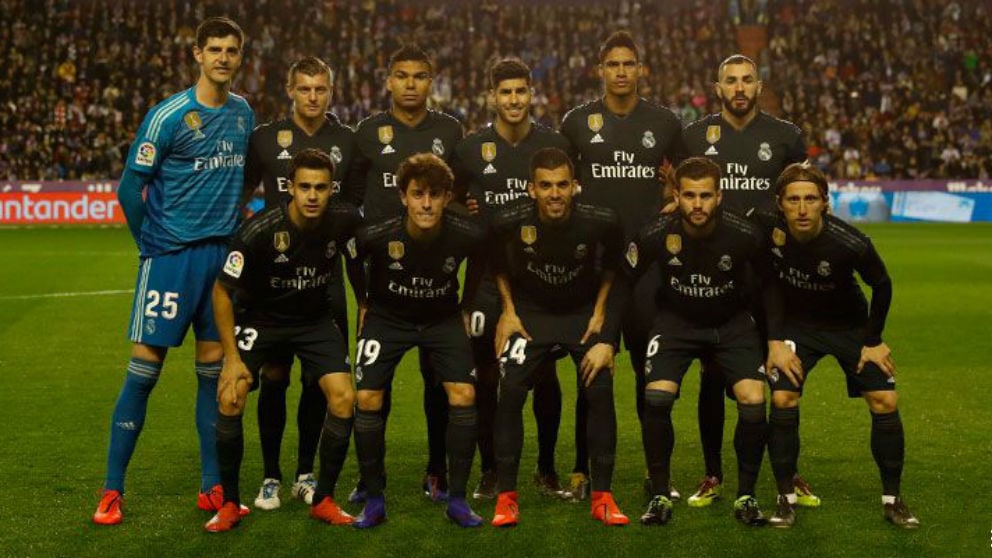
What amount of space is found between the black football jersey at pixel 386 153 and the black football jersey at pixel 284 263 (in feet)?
1.69

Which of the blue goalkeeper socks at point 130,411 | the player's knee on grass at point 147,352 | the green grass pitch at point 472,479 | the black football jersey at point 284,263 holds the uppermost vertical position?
the black football jersey at point 284,263

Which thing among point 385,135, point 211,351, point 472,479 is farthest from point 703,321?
point 211,351

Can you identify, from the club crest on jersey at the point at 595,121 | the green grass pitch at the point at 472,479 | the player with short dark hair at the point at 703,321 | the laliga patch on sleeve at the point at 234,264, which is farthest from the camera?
the club crest on jersey at the point at 595,121

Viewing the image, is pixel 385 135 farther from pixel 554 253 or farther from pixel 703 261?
pixel 703 261


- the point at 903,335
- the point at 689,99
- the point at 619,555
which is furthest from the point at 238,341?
the point at 689,99

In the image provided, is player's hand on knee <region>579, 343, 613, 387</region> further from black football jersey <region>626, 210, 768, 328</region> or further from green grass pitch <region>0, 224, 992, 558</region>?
green grass pitch <region>0, 224, 992, 558</region>

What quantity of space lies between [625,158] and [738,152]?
0.60 meters

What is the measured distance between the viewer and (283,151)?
6809 mm

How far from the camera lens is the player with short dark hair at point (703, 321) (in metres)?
6.35

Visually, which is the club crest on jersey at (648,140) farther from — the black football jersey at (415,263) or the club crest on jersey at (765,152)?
the black football jersey at (415,263)

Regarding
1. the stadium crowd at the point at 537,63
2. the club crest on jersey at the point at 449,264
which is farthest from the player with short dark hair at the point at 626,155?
the stadium crowd at the point at 537,63

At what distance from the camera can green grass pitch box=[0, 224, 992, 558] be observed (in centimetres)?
594

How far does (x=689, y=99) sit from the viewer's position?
111 feet

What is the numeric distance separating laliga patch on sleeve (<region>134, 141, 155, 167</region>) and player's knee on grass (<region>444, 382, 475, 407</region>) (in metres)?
1.78
